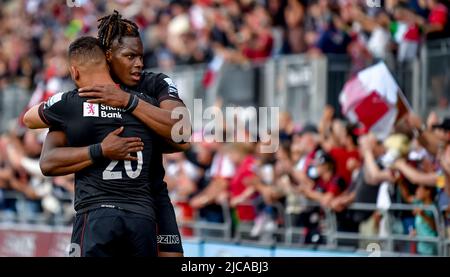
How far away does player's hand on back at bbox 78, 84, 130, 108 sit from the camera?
7262 mm

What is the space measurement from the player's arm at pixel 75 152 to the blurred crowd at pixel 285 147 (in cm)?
471

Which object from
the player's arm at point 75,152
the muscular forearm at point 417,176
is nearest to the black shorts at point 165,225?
the player's arm at point 75,152

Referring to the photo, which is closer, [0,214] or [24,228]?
[24,228]

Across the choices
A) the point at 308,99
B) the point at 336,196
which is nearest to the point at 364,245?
the point at 336,196

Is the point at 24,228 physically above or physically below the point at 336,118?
below

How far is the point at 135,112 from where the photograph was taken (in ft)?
24.0

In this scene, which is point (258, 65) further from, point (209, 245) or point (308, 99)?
point (209, 245)

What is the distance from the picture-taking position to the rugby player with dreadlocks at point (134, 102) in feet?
24.0

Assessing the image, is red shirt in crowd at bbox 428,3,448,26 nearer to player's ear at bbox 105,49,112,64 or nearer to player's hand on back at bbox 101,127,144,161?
player's ear at bbox 105,49,112,64

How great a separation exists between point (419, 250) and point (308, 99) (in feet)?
16.1

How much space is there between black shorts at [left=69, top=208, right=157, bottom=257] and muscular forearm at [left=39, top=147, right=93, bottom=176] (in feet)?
1.07

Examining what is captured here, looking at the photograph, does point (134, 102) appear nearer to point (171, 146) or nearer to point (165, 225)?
point (171, 146)

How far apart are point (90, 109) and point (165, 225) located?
1.03m

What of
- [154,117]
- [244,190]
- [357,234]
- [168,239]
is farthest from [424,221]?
[154,117]
